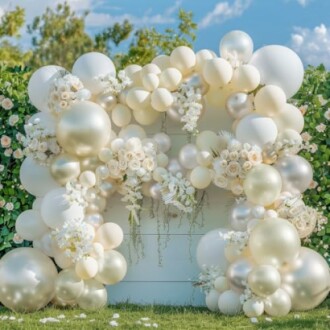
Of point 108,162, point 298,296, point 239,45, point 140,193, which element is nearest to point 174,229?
point 140,193

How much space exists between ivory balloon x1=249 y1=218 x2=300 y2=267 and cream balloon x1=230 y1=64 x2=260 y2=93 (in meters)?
0.97

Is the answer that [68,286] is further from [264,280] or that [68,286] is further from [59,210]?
[264,280]

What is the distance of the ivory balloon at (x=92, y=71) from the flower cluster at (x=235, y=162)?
1.06 metres

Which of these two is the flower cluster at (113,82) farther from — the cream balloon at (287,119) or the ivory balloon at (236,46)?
the cream balloon at (287,119)

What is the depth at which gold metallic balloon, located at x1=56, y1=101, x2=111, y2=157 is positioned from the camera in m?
4.81

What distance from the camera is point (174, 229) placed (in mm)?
5254

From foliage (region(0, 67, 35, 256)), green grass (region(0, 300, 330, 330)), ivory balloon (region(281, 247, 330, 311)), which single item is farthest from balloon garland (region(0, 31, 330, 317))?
foliage (region(0, 67, 35, 256))

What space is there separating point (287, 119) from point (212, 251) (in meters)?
1.10

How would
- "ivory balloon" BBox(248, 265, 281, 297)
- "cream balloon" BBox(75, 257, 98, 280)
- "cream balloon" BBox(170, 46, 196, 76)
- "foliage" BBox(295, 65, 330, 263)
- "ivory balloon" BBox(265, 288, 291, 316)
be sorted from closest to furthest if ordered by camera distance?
"ivory balloon" BBox(248, 265, 281, 297) → "ivory balloon" BBox(265, 288, 291, 316) → "cream balloon" BBox(75, 257, 98, 280) → "cream balloon" BBox(170, 46, 196, 76) → "foliage" BBox(295, 65, 330, 263)

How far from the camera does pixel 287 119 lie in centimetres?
493

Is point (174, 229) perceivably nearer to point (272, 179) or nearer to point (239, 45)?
point (272, 179)

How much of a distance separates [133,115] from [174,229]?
0.93 metres

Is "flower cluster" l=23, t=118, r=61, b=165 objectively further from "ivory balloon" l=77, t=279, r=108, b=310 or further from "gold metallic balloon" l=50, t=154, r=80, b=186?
"ivory balloon" l=77, t=279, r=108, b=310

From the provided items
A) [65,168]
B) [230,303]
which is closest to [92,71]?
[65,168]
